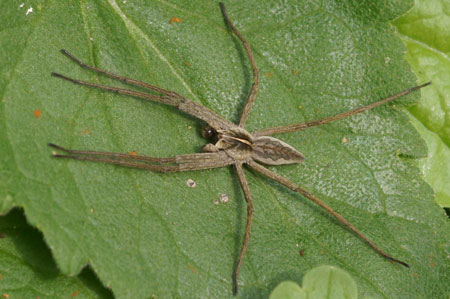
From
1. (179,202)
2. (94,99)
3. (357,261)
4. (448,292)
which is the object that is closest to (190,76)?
(94,99)

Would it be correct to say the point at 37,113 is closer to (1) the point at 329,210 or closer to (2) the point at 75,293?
(2) the point at 75,293

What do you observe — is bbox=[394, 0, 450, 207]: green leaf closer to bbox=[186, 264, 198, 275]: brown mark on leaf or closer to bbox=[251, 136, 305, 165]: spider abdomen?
bbox=[251, 136, 305, 165]: spider abdomen

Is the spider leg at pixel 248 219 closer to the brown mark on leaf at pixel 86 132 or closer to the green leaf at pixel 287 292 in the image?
the green leaf at pixel 287 292

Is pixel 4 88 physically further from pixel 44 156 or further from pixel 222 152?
pixel 222 152

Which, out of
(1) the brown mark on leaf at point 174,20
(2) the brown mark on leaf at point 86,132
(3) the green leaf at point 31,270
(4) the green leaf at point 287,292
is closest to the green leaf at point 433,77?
(4) the green leaf at point 287,292

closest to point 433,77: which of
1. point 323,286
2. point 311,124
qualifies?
point 311,124

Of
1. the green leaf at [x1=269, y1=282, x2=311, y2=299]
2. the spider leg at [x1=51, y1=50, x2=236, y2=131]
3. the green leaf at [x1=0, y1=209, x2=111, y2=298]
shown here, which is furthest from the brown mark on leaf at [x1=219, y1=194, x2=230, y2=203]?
the green leaf at [x1=0, y1=209, x2=111, y2=298]
